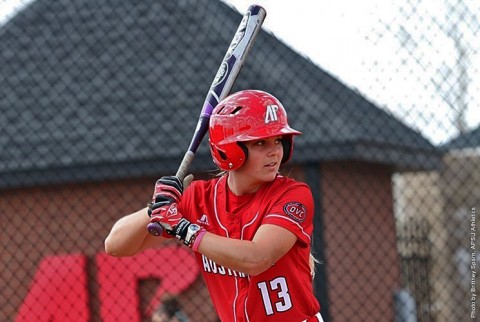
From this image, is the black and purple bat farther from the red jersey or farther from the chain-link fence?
the chain-link fence

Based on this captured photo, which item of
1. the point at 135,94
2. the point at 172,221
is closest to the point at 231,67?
the point at 172,221

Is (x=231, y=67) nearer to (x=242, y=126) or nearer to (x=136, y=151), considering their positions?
(x=242, y=126)

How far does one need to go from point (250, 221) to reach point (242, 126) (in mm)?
320

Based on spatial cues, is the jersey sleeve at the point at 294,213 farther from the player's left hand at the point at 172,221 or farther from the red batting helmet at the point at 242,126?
the player's left hand at the point at 172,221

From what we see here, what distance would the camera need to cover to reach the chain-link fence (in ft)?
23.6

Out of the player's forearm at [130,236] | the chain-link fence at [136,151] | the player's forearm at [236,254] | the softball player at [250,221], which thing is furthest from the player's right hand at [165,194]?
the chain-link fence at [136,151]

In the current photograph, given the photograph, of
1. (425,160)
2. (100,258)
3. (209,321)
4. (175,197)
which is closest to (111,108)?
(100,258)

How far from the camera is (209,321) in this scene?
7.40 metres

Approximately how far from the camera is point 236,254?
325 centimetres

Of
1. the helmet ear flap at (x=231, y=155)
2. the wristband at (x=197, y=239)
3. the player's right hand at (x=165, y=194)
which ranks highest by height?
the helmet ear flap at (x=231, y=155)

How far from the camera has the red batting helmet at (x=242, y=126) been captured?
3.39 m

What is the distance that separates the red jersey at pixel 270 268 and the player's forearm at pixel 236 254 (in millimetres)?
138

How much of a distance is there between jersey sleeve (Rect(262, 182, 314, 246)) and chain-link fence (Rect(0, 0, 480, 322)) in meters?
3.31

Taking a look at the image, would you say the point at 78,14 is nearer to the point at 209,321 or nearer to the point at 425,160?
the point at 209,321
